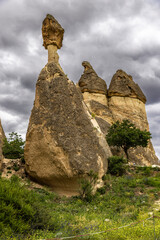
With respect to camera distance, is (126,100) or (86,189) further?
(126,100)

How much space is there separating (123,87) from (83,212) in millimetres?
30188

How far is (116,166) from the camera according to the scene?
18.1 m

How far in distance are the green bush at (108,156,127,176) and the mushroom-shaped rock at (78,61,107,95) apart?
2082cm

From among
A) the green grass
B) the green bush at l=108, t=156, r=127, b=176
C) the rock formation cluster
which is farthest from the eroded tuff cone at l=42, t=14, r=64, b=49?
the green grass

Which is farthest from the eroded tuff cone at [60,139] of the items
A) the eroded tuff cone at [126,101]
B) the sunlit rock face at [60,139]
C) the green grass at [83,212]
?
the eroded tuff cone at [126,101]

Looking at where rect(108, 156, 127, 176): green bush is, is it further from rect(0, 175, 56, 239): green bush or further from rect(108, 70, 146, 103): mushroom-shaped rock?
rect(108, 70, 146, 103): mushroom-shaped rock

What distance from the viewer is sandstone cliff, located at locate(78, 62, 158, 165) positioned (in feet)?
120

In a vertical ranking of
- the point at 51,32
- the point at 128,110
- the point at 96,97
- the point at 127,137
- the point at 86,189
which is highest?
the point at 51,32

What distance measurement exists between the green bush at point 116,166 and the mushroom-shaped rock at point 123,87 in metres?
21.2

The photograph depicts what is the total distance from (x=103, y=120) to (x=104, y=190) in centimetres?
2029

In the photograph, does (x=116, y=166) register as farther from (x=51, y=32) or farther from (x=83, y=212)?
(x=51, y=32)

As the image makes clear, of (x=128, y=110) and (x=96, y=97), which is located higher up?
(x=96, y=97)

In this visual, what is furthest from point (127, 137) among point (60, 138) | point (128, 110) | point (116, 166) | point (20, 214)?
point (20, 214)

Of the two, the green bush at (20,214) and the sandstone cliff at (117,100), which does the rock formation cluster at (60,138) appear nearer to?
the green bush at (20,214)
